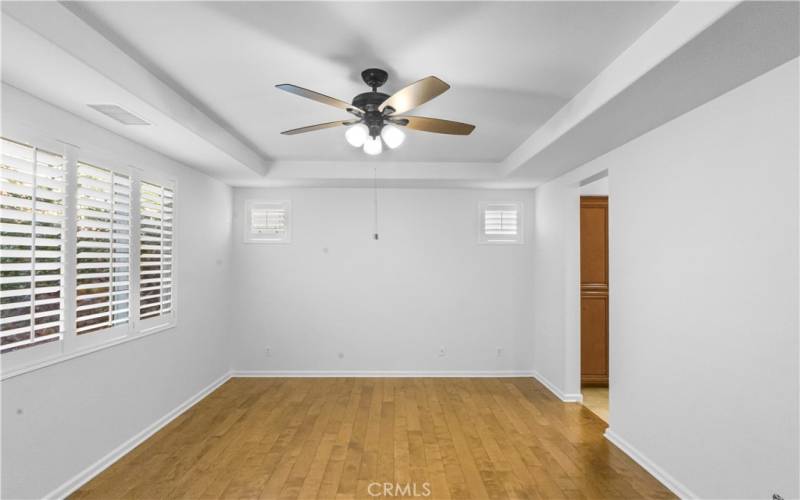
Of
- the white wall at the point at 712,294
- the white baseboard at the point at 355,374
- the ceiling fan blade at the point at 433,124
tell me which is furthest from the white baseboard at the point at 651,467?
the ceiling fan blade at the point at 433,124

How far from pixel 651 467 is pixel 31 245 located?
425 centimetres

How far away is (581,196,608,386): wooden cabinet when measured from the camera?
15.6 ft

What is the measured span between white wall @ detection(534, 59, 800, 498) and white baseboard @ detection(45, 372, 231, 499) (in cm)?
391

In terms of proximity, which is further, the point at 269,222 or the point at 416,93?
the point at 269,222

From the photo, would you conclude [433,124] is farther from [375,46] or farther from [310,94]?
[310,94]

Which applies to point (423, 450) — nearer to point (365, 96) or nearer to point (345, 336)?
point (345, 336)

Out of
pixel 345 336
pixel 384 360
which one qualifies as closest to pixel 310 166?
pixel 345 336

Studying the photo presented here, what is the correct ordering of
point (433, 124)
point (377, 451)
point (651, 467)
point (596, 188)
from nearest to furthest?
point (433, 124) → point (651, 467) → point (377, 451) → point (596, 188)

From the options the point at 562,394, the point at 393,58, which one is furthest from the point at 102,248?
the point at 562,394

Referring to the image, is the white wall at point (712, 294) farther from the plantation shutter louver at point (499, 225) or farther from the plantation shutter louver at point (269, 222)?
the plantation shutter louver at point (269, 222)

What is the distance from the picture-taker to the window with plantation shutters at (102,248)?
268 centimetres

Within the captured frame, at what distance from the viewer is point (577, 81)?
2.53 m

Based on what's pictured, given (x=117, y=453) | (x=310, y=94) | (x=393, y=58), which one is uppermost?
(x=393, y=58)

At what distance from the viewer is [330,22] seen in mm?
1915
